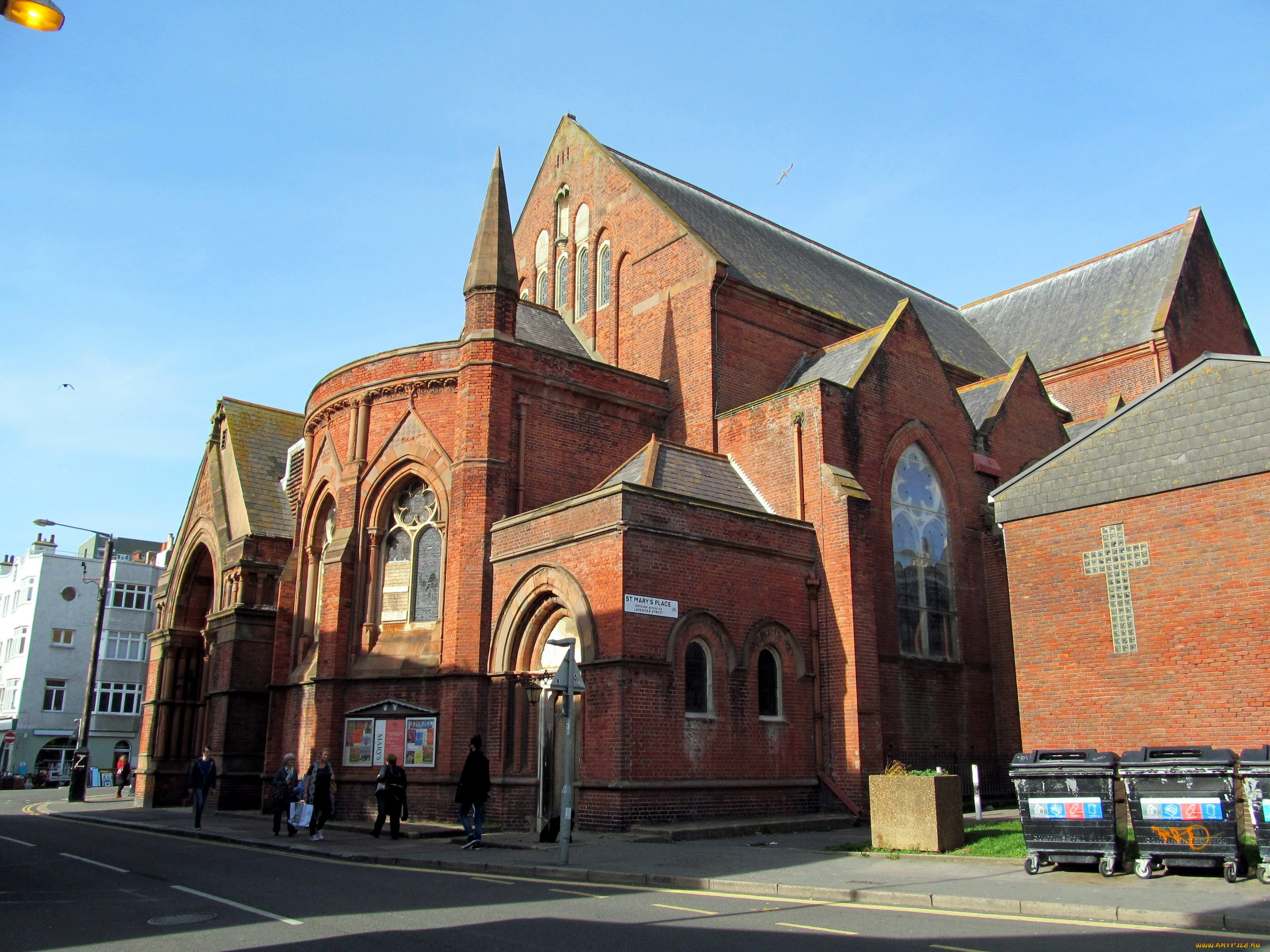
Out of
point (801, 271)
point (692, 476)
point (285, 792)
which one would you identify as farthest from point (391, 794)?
point (801, 271)

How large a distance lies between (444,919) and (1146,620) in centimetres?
1262

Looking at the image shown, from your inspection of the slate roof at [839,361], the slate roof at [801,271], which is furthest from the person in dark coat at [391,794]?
the slate roof at [801,271]

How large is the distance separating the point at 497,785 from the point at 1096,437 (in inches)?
489

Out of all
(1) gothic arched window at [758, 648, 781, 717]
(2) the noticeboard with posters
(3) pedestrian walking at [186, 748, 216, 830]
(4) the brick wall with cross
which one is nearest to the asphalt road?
(2) the noticeboard with posters

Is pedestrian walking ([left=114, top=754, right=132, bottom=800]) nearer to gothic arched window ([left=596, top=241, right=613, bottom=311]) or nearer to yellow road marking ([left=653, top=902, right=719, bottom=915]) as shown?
gothic arched window ([left=596, top=241, right=613, bottom=311])

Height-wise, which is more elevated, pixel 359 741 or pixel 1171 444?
pixel 1171 444

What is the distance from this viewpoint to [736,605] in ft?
62.0

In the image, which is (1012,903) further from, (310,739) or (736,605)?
(310,739)

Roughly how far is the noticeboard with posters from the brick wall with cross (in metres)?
11.0

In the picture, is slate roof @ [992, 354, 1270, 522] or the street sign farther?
slate roof @ [992, 354, 1270, 522]

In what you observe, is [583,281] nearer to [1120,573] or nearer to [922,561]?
[922,561]

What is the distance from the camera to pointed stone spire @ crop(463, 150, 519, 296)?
21.8 m

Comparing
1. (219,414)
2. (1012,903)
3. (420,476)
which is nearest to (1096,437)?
(1012,903)

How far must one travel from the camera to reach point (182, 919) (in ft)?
30.4
